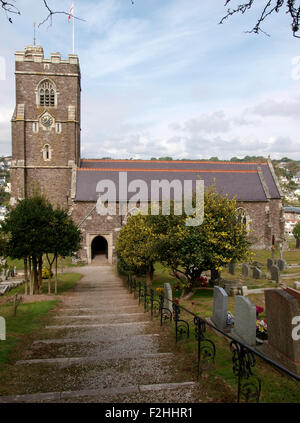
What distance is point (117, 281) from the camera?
23.0m

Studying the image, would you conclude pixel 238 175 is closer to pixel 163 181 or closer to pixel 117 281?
pixel 163 181

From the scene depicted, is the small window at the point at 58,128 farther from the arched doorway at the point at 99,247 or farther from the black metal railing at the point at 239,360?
the black metal railing at the point at 239,360

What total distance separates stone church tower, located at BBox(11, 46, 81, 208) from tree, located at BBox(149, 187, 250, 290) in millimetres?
22624

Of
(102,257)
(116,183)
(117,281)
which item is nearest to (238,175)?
(116,183)

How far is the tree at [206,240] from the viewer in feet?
45.8

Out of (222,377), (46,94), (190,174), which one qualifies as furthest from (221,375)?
(46,94)

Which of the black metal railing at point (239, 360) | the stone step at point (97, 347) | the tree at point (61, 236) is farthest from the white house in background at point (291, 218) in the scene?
the stone step at point (97, 347)

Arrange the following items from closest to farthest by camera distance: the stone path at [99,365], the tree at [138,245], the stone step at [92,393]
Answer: the stone step at [92,393]
the stone path at [99,365]
the tree at [138,245]

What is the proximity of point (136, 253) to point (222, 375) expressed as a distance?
13.8 m

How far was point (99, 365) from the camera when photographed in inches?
264

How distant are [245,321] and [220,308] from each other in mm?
1449

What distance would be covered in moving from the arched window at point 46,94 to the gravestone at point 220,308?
3176 centimetres

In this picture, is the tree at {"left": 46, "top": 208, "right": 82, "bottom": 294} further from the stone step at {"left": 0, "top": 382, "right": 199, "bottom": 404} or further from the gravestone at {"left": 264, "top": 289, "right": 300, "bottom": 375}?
the gravestone at {"left": 264, "top": 289, "right": 300, "bottom": 375}

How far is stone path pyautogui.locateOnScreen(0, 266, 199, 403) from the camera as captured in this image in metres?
5.32
